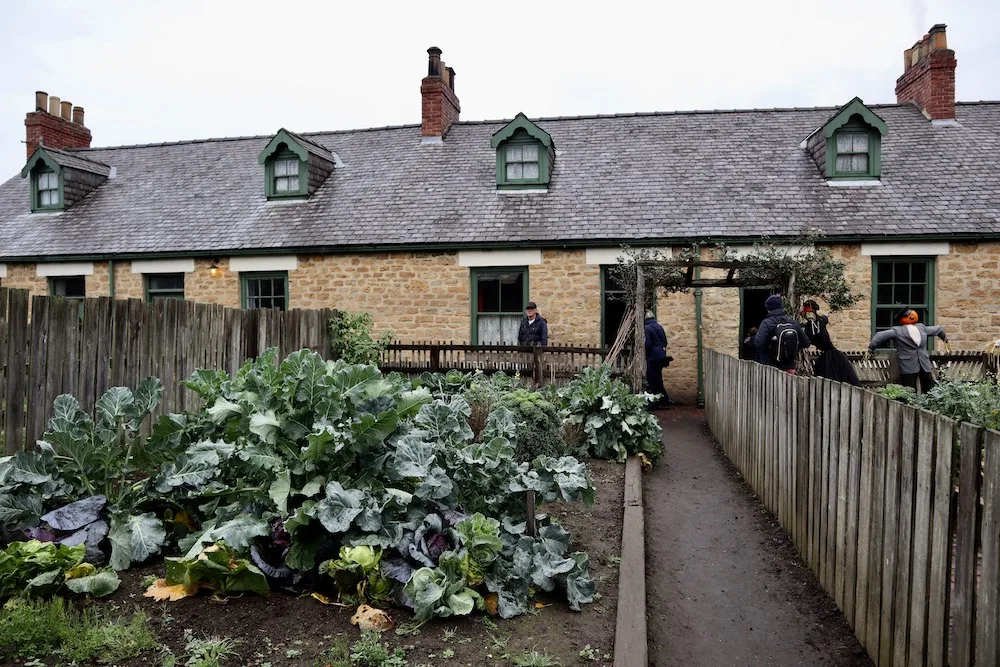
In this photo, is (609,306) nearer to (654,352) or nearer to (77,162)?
(654,352)

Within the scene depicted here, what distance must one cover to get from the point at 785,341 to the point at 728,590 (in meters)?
4.40

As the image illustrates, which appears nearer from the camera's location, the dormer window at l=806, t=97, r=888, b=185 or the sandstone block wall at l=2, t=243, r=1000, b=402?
the sandstone block wall at l=2, t=243, r=1000, b=402

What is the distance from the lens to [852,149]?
44.4 ft

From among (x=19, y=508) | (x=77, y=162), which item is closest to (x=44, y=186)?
(x=77, y=162)

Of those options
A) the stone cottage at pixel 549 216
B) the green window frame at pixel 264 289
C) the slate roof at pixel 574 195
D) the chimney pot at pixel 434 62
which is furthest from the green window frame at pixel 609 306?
the chimney pot at pixel 434 62

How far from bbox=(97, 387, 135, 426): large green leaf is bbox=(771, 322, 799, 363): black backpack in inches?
274

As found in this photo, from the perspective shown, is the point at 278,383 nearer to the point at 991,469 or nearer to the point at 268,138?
the point at 991,469

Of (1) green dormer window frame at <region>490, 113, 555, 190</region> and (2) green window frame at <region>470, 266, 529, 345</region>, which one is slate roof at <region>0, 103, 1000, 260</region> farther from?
(2) green window frame at <region>470, 266, 529, 345</region>

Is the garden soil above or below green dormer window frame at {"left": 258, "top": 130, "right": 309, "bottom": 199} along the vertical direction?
below

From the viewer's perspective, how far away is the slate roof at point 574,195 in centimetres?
1271

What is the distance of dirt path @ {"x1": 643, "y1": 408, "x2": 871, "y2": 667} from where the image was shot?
147 inches

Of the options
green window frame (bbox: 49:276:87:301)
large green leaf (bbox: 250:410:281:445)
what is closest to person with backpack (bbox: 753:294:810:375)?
large green leaf (bbox: 250:410:281:445)

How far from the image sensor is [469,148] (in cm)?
1589

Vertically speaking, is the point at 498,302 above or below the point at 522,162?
below
